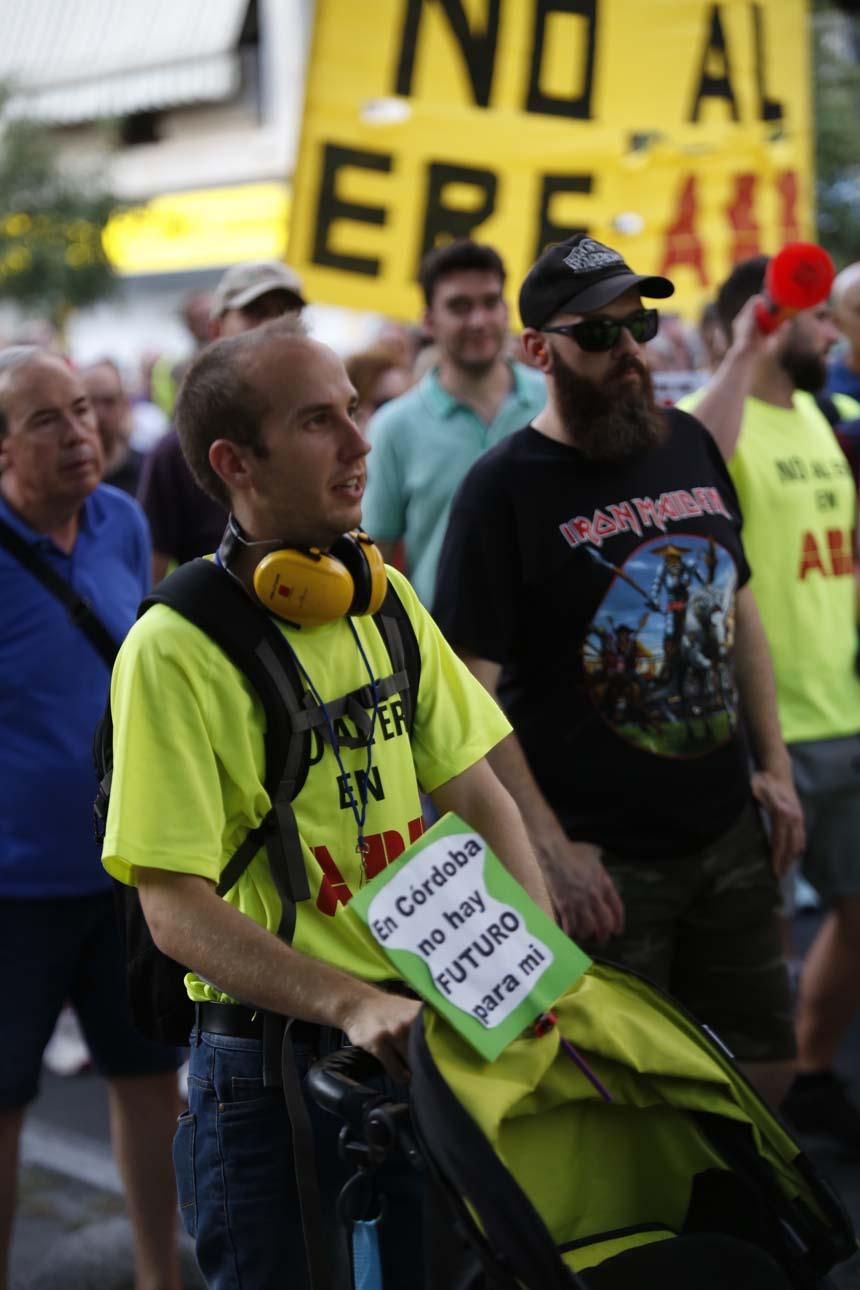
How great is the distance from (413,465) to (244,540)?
99.3 inches

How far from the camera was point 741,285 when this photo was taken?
469cm

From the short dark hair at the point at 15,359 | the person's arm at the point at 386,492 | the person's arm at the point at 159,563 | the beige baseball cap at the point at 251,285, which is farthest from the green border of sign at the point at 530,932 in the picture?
the beige baseball cap at the point at 251,285

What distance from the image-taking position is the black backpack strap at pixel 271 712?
239cm

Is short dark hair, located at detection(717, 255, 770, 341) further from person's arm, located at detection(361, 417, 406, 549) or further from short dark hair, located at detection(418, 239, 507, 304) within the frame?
person's arm, located at detection(361, 417, 406, 549)

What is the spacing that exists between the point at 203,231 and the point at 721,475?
1148 inches

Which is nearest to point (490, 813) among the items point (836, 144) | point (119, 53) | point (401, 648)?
point (401, 648)

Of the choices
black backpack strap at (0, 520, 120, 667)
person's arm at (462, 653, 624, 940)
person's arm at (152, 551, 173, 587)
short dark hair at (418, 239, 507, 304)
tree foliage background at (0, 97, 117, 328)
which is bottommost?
person's arm at (462, 653, 624, 940)

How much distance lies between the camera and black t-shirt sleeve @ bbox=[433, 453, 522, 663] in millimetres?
3400

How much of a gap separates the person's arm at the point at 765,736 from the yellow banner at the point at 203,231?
27008mm

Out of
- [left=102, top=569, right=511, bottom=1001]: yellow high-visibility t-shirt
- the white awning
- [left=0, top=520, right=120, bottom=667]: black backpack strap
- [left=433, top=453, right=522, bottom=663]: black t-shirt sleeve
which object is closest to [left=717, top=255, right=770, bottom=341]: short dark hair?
[left=433, top=453, right=522, bottom=663]: black t-shirt sleeve

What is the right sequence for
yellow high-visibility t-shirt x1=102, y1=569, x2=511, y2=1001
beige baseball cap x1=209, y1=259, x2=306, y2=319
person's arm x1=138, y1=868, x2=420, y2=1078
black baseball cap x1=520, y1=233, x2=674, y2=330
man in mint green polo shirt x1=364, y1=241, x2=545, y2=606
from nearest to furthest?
person's arm x1=138, y1=868, x2=420, y2=1078
yellow high-visibility t-shirt x1=102, y1=569, x2=511, y2=1001
black baseball cap x1=520, y1=233, x2=674, y2=330
man in mint green polo shirt x1=364, y1=241, x2=545, y2=606
beige baseball cap x1=209, y1=259, x2=306, y2=319

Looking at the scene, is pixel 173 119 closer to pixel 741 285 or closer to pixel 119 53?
pixel 119 53

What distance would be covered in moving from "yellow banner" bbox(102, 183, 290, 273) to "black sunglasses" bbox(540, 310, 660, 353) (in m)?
27.3

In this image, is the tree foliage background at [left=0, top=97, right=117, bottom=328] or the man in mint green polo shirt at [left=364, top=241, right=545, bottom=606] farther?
the tree foliage background at [left=0, top=97, right=117, bottom=328]
